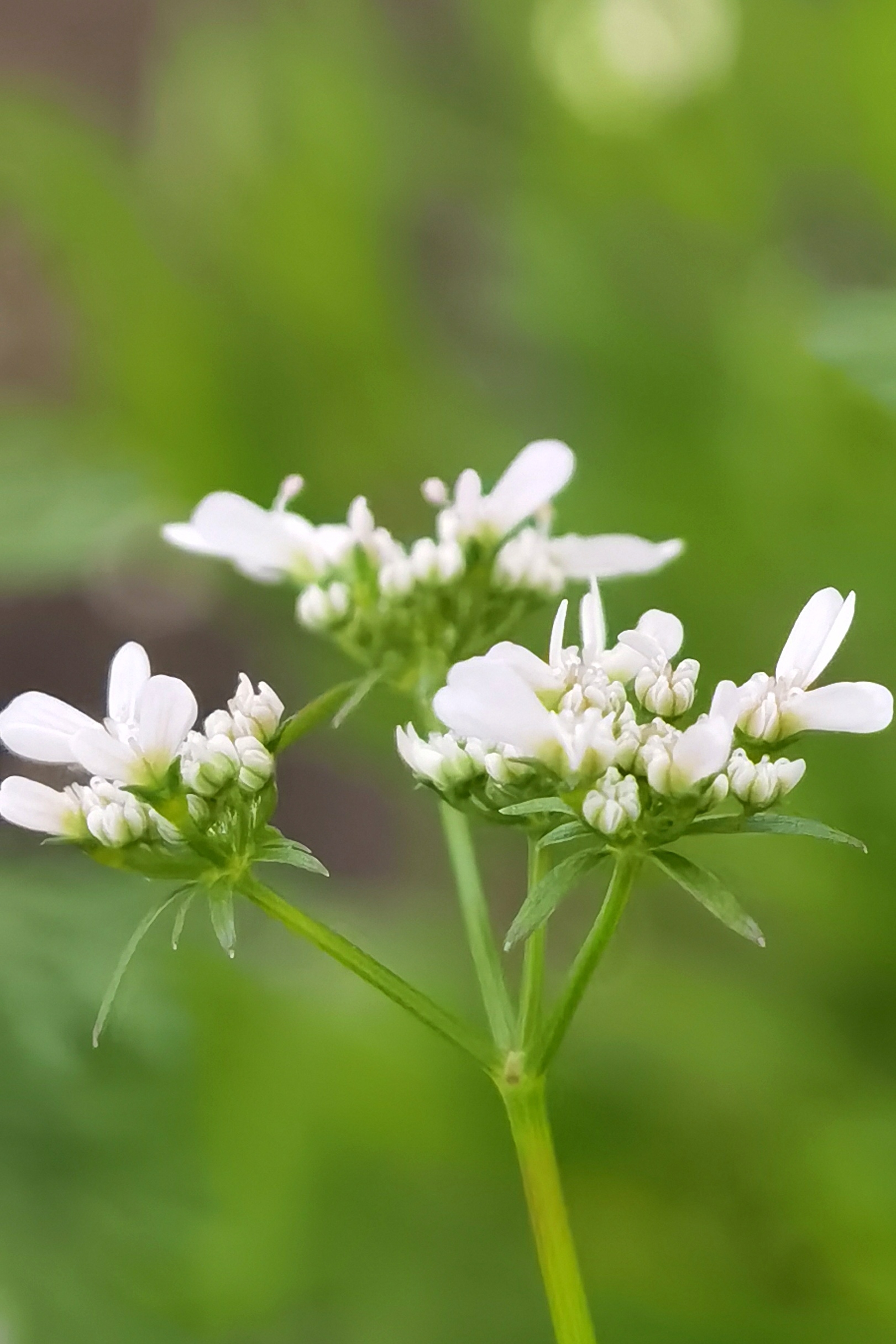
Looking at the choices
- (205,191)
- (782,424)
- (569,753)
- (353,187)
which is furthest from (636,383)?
(569,753)

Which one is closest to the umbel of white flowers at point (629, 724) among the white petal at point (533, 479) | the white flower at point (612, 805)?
the white flower at point (612, 805)

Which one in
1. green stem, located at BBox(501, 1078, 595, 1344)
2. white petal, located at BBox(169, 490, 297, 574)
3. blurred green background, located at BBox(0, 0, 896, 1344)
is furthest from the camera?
blurred green background, located at BBox(0, 0, 896, 1344)

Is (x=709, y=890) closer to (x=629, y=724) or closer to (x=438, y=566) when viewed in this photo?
(x=629, y=724)

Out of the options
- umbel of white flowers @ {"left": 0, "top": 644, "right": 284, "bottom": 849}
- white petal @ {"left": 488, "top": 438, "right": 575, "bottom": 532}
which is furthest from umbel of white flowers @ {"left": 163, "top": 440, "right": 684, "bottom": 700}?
umbel of white flowers @ {"left": 0, "top": 644, "right": 284, "bottom": 849}

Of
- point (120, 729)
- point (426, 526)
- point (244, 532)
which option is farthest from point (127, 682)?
point (426, 526)

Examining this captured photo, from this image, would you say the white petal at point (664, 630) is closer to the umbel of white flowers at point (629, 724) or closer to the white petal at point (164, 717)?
the umbel of white flowers at point (629, 724)

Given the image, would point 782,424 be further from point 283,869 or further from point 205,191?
point 205,191

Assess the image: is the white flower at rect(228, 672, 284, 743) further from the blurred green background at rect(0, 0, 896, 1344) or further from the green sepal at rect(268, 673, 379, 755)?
the blurred green background at rect(0, 0, 896, 1344)
